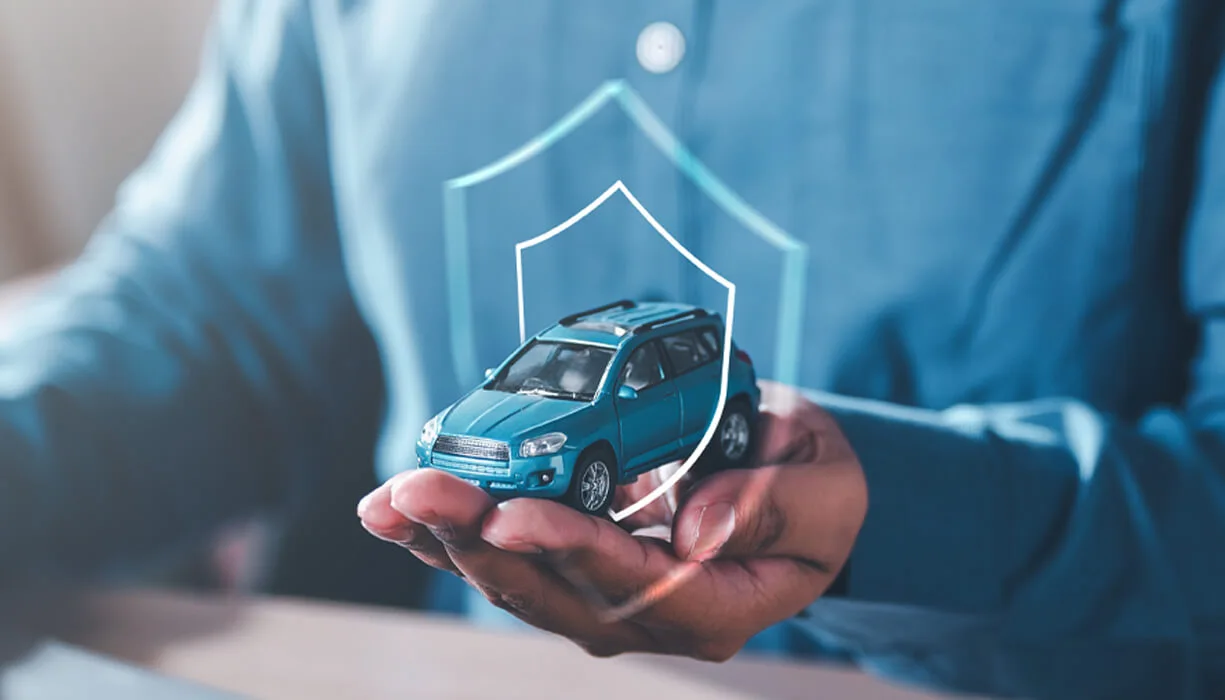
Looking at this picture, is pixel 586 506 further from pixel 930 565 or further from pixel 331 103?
pixel 331 103

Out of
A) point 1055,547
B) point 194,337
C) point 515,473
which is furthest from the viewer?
point 194,337

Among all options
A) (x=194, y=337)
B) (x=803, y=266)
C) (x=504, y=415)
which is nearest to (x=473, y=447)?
(x=504, y=415)

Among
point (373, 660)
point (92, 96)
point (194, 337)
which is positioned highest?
point (92, 96)

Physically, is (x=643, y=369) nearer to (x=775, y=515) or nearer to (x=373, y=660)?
(x=775, y=515)

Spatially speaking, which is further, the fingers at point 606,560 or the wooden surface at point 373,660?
the wooden surface at point 373,660

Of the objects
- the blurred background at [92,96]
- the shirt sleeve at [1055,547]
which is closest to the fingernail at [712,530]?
the shirt sleeve at [1055,547]

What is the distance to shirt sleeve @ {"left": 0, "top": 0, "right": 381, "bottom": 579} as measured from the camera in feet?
1.31

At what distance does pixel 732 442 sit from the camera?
16cm

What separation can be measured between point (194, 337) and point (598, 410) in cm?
35

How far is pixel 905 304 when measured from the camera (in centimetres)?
35

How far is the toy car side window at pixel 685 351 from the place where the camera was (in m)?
0.15

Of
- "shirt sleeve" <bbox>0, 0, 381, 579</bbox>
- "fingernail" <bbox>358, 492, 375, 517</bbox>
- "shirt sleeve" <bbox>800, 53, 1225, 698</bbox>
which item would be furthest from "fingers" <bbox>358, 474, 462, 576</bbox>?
"shirt sleeve" <bbox>0, 0, 381, 579</bbox>

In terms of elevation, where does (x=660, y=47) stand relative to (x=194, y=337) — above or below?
above

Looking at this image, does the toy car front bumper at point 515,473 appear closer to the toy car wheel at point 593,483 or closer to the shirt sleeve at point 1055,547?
the toy car wheel at point 593,483
